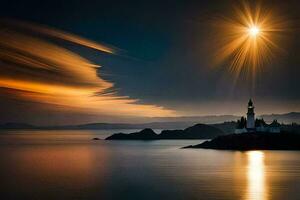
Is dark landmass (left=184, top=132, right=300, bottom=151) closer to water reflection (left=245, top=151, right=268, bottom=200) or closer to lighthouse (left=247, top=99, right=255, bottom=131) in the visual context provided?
lighthouse (left=247, top=99, right=255, bottom=131)

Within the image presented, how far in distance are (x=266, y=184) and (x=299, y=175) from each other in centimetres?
1095

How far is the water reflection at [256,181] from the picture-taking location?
1925 inches

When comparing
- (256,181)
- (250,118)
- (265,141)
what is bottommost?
(256,181)

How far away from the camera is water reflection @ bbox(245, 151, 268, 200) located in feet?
160

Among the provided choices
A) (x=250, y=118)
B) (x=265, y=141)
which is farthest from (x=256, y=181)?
(x=250, y=118)

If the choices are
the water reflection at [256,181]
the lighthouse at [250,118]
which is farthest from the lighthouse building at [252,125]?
the water reflection at [256,181]

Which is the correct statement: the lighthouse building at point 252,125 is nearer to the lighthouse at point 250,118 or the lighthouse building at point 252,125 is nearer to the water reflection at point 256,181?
the lighthouse at point 250,118

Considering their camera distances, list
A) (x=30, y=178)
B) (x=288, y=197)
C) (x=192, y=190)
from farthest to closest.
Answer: (x=30, y=178)
(x=192, y=190)
(x=288, y=197)

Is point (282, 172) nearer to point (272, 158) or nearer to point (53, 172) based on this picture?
point (272, 158)

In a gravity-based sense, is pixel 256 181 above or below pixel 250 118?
below

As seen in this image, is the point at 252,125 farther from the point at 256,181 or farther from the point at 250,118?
the point at 256,181

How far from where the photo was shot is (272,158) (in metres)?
99.2

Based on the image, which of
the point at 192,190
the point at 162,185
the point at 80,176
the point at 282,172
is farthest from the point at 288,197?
the point at 80,176

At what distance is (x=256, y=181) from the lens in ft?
201
